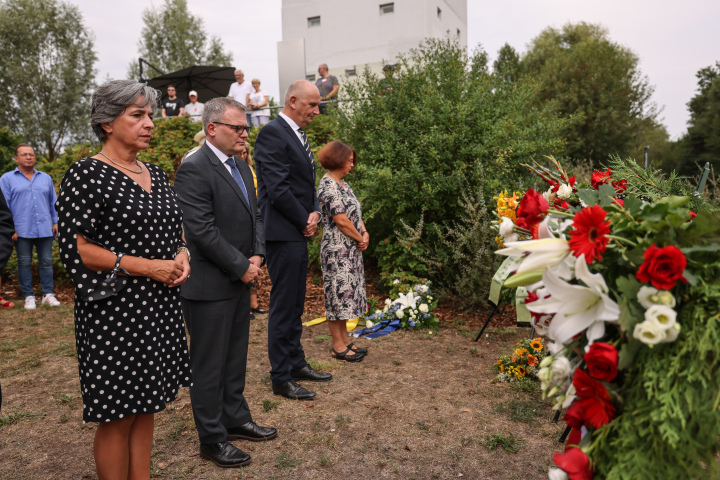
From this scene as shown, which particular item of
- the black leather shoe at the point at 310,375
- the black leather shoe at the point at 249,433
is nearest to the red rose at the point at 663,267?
the black leather shoe at the point at 249,433

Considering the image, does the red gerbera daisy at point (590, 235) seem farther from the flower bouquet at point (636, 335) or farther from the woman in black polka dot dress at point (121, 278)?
the woman in black polka dot dress at point (121, 278)

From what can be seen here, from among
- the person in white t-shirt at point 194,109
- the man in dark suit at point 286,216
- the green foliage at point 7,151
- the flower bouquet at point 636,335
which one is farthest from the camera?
the person in white t-shirt at point 194,109

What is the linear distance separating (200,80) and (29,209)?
968cm

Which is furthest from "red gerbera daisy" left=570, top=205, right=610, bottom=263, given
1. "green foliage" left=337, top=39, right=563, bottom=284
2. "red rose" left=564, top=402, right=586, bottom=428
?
"green foliage" left=337, top=39, right=563, bottom=284

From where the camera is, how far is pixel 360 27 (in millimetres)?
27531

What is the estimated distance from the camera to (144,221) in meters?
2.35

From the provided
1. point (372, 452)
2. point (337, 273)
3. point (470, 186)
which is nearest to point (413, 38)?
point (470, 186)

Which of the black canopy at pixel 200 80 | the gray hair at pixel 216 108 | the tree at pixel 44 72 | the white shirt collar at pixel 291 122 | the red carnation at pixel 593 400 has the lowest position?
the red carnation at pixel 593 400

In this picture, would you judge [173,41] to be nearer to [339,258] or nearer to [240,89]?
[240,89]

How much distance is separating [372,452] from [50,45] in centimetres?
3787

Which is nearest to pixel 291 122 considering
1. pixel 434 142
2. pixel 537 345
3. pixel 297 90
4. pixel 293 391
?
pixel 297 90

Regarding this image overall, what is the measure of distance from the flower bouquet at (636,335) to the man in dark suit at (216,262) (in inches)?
81.4

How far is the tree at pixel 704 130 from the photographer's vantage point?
88.4ft

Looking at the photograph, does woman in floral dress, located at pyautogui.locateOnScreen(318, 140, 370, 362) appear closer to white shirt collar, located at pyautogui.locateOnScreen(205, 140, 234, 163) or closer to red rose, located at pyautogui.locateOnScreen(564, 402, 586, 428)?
white shirt collar, located at pyautogui.locateOnScreen(205, 140, 234, 163)
